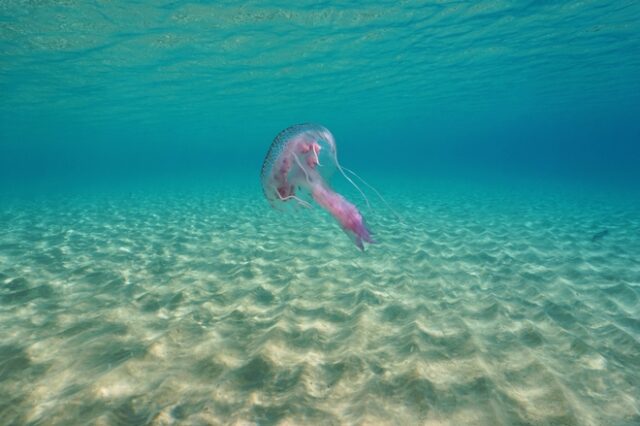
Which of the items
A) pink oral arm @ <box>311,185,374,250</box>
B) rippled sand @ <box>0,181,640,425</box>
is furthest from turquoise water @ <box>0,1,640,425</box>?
pink oral arm @ <box>311,185,374,250</box>

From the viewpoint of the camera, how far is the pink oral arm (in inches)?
114

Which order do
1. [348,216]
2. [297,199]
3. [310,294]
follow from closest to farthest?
1. [348,216]
2. [297,199]
3. [310,294]

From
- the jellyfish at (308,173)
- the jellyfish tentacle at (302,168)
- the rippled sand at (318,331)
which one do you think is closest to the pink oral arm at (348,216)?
the jellyfish at (308,173)

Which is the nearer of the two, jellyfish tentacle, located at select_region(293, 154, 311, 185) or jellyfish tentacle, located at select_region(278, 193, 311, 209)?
jellyfish tentacle, located at select_region(293, 154, 311, 185)

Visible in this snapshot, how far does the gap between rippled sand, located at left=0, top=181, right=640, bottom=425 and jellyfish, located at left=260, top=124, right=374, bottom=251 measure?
137cm

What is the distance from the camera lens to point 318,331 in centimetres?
389

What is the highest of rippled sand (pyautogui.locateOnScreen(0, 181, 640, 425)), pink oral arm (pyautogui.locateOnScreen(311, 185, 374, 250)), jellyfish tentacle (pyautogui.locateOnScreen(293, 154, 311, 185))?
jellyfish tentacle (pyautogui.locateOnScreen(293, 154, 311, 185))

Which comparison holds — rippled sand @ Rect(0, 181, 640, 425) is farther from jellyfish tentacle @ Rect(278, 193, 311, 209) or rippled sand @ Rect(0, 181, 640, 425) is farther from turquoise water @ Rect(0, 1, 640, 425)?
jellyfish tentacle @ Rect(278, 193, 311, 209)

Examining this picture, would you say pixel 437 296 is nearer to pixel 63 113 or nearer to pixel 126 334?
pixel 126 334

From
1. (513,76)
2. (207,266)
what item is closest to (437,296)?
(207,266)

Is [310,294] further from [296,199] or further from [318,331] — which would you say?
[296,199]

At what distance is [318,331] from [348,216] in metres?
1.68

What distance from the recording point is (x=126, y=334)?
12.3 ft

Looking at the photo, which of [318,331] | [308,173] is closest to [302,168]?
[308,173]
